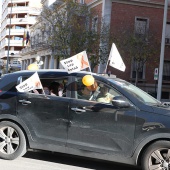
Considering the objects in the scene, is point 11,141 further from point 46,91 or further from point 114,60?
point 114,60

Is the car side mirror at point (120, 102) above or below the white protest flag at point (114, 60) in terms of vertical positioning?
below

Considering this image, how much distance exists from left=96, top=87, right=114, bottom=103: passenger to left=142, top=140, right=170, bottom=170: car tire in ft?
3.48

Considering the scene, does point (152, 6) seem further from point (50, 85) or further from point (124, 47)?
point (50, 85)

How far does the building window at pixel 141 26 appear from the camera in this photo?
26775mm

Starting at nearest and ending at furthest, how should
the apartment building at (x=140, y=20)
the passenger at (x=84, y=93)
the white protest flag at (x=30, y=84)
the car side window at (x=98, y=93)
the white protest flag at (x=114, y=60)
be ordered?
the car side window at (x=98, y=93) < the passenger at (x=84, y=93) < the white protest flag at (x=30, y=84) < the white protest flag at (x=114, y=60) < the apartment building at (x=140, y=20)

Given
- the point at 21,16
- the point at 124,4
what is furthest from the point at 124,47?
the point at 21,16

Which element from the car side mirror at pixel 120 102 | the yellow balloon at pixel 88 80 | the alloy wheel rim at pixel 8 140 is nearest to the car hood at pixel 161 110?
the car side mirror at pixel 120 102

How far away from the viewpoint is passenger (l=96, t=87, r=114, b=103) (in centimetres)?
573

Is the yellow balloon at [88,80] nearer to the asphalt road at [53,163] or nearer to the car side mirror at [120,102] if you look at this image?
the car side mirror at [120,102]

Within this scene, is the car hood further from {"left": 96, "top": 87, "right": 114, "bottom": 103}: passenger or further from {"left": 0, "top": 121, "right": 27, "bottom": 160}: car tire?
{"left": 0, "top": 121, "right": 27, "bottom": 160}: car tire

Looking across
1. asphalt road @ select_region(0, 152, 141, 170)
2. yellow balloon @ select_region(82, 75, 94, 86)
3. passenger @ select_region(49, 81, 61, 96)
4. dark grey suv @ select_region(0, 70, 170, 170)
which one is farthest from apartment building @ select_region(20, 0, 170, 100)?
yellow balloon @ select_region(82, 75, 94, 86)

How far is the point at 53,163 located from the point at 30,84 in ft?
5.15

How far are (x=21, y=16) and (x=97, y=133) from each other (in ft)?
275

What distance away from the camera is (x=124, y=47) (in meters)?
25.0
